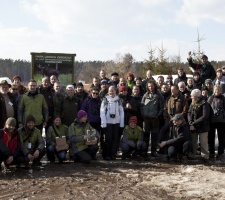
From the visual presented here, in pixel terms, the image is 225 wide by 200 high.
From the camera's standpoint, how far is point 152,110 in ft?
30.6

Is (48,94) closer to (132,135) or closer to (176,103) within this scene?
(132,135)

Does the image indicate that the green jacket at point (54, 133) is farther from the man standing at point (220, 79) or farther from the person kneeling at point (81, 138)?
the man standing at point (220, 79)

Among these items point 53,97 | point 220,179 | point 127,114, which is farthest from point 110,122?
point 220,179

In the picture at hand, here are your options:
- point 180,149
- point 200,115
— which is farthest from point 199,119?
point 180,149

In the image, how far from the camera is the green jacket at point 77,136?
28.1 ft

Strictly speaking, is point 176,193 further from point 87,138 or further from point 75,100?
point 75,100

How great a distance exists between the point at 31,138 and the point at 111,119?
2.09 metres

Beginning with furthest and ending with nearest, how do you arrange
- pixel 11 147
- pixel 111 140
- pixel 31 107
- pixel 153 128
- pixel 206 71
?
pixel 206 71 < pixel 153 128 < pixel 111 140 < pixel 31 107 < pixel 11 147

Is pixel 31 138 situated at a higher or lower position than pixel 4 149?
higher

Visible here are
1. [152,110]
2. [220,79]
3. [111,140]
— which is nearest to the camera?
[111,140]

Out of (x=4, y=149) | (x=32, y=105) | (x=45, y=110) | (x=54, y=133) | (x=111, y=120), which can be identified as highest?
(x=32, y=105)

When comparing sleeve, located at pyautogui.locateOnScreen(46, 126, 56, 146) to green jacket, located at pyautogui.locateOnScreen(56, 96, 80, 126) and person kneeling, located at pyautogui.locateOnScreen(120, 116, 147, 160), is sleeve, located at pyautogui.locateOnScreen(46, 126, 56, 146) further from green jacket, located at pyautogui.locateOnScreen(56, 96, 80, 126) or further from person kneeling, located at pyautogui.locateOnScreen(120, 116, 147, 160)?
person kneeling, located at pyautogui.locateOnScreen(120, 116, 147, 160)

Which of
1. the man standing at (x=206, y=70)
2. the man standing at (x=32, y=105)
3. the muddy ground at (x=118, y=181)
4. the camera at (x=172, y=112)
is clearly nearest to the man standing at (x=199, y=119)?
the camera at (x=172, y=112)

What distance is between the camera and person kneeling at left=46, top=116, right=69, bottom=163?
27.7 feet
